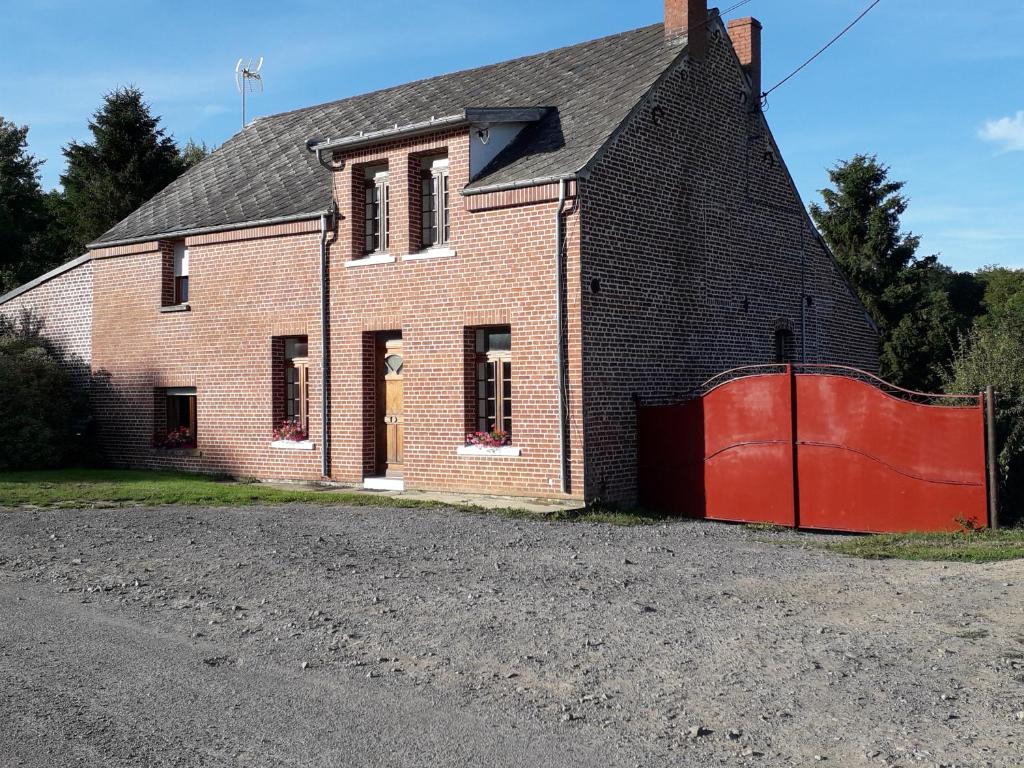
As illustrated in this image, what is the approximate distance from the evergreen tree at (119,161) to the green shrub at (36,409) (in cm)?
1626

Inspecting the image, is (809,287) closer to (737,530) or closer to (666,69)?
(666,69)

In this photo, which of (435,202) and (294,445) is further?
(294,445)

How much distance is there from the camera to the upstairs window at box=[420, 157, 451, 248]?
16172 millimetres

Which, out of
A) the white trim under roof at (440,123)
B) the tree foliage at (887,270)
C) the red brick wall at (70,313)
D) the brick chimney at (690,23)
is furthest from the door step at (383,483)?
the tree foliage at (887,270)

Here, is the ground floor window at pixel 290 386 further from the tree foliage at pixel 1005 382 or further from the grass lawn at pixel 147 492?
the tree foliage at pixel 1005 382

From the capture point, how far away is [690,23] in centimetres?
1678

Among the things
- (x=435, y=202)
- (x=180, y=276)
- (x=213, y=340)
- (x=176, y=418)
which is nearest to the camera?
(x=435, y=202)

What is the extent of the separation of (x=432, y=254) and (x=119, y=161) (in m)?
25.4

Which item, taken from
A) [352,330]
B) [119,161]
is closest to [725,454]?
[352,330]

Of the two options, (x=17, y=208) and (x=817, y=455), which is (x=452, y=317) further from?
(x=17, y=208)

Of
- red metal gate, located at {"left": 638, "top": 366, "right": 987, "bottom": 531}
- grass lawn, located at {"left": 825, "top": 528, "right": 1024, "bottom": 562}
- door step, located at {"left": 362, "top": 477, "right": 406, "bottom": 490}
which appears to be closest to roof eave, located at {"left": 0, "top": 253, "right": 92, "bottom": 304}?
door step, located at {"left": 362, "top": 477, "right": 406, "bottom": 490}

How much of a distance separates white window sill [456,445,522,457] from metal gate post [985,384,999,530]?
6.29 meters

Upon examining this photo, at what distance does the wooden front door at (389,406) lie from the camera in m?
16.7

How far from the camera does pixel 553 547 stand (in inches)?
428
